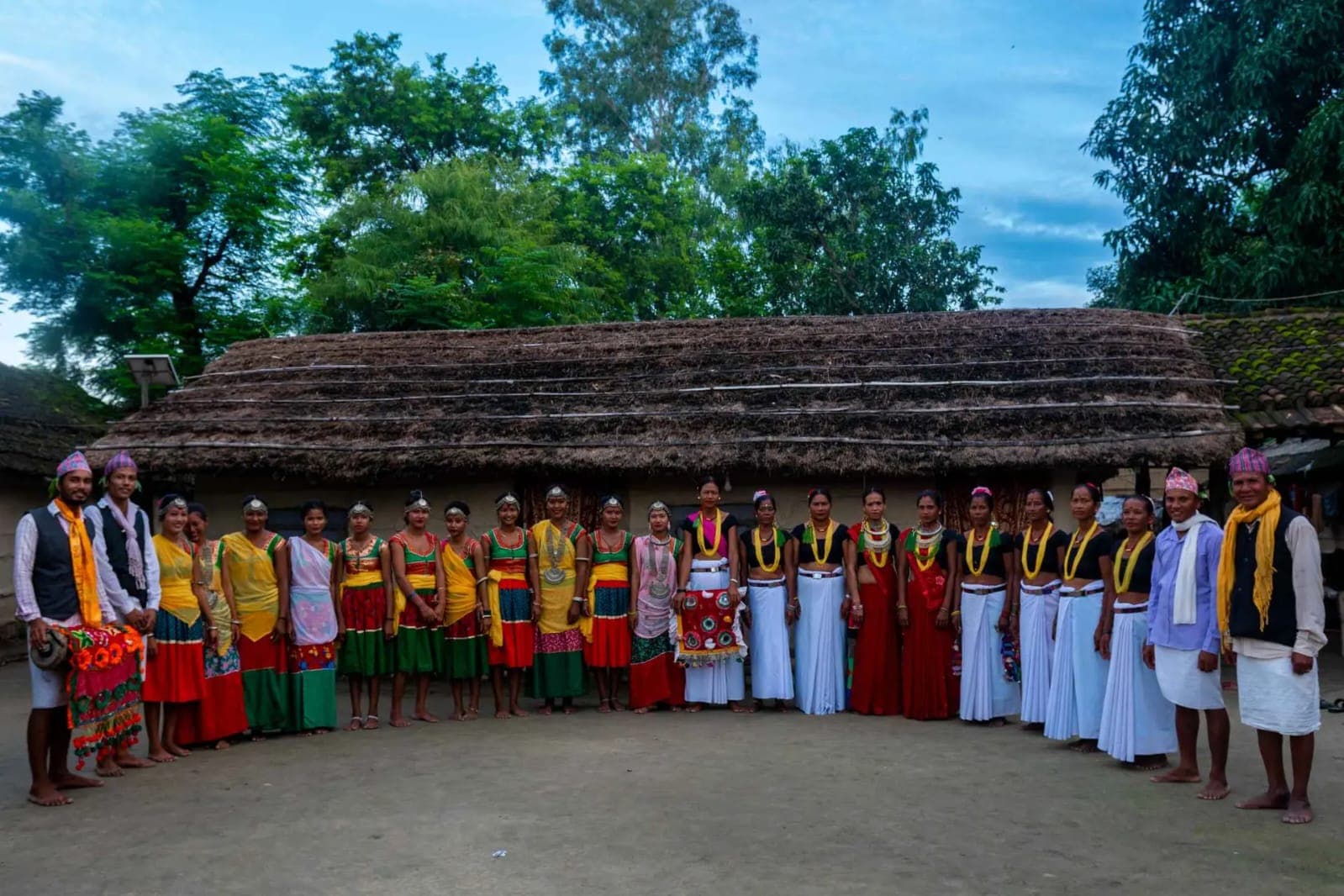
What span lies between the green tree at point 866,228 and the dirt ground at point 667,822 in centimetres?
1455

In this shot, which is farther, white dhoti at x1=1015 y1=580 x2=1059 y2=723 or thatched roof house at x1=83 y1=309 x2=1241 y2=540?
thatched roof house at x1=83 y1=309 x2=1241 y2=540

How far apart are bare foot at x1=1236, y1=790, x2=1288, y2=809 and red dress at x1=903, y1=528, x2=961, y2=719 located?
2.74 m

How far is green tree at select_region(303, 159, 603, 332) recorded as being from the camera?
20000 millimetres

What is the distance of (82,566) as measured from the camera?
5938mm

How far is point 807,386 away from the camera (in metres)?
10.6

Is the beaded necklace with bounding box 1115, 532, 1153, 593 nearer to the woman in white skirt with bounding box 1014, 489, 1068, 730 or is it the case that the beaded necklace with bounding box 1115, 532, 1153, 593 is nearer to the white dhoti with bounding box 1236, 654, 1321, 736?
the woman in white skirt with bounding box 1014, 489, 1068, 730

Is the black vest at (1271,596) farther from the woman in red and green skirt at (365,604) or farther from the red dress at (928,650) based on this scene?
the woman in red and green skirt at (365,604)

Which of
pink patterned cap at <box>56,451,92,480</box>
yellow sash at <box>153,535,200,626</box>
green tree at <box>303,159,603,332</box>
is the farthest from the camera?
green tree at <box>303,159,603,332</box>

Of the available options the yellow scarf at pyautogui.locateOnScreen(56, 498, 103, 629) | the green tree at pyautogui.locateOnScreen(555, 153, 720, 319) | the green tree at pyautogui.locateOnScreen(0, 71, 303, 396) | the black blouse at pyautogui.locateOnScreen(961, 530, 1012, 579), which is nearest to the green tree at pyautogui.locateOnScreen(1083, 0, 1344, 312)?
the green tree at pyautogui.locateOnScreen(555, 153, 720, 319)

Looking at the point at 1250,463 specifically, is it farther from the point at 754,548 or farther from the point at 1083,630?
the point at 754,548

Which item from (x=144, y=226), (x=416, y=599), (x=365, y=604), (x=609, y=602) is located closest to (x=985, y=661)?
(x=609, y=602)

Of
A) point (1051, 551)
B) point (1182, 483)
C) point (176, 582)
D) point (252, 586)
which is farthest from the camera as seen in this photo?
point (252, 586)

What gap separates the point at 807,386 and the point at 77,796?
6.92 meters

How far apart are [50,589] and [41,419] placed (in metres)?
11.5
